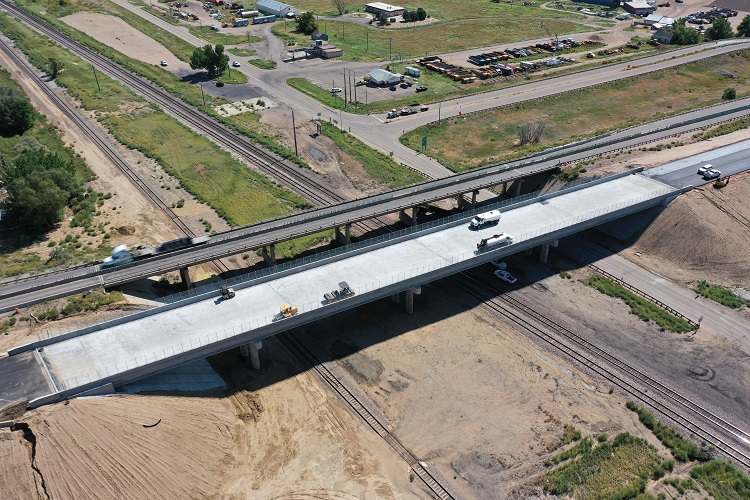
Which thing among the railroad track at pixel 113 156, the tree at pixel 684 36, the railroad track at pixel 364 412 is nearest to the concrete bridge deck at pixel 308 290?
the railroad track at pixel 364 412

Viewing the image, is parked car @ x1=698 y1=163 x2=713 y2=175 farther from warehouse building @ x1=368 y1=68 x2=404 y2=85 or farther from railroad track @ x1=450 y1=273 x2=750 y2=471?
warehouse building @ x1=368 y1=68 x2=404 y2=85

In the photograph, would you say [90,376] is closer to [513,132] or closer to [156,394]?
[156,394]

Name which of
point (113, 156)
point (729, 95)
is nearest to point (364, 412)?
point (113, 156)

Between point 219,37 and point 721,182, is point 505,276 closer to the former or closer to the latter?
point 721,182

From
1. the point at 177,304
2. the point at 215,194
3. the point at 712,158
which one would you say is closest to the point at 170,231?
the point at 215,194

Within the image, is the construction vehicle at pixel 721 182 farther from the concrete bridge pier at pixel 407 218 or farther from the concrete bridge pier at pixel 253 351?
the concrete bridge pier at pixel 253 351
